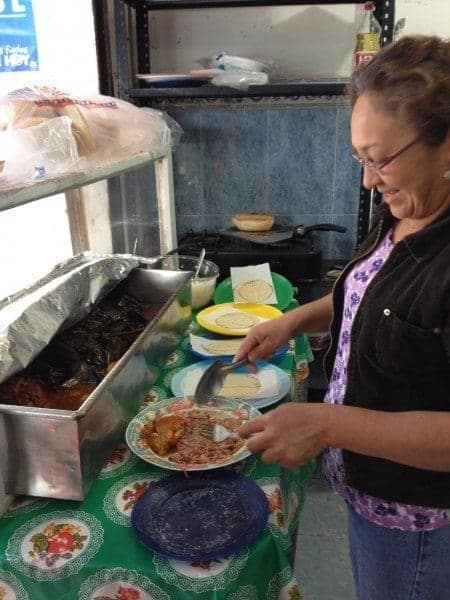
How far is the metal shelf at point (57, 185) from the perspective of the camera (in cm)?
82

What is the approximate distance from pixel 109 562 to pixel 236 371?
571 millimetres

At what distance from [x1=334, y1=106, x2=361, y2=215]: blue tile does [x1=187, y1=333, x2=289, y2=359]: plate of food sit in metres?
0.97

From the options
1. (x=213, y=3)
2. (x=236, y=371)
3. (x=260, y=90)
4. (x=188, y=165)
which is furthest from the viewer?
(x=188, y=165)

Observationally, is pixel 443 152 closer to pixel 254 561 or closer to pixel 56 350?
pixel 254 561

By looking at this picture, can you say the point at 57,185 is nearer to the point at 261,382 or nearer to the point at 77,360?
the point at 77,360

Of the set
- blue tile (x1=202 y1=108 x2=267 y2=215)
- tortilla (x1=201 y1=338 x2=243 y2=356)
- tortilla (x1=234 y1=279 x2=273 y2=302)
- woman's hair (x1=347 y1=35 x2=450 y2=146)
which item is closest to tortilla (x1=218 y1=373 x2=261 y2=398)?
tortilla (x1=201 y1=338 x2=243 y2=356)

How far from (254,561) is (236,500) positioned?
11 cm

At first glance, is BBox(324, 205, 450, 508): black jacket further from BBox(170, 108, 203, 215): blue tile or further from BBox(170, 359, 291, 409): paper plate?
BBox(170, 108, 203, 215): blue tile

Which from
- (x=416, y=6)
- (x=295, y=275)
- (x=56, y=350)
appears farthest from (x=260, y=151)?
(x=56, y=350)

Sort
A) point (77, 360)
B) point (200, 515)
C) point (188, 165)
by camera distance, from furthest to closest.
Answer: point (188, 165) < point (77, 360) < point (200, 515)

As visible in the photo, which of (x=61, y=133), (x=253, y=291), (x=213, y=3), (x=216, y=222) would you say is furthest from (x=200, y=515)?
(x=213, y=3)

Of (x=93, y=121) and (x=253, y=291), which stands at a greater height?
(x=93, y=121)

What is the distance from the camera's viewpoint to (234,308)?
1.58m

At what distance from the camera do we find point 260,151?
2.14 m
